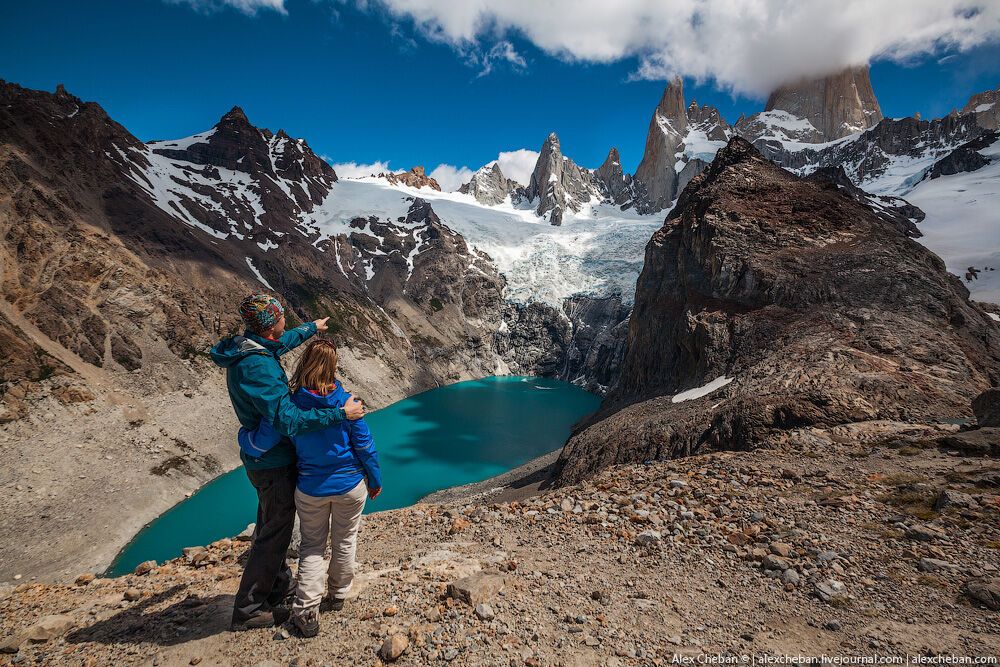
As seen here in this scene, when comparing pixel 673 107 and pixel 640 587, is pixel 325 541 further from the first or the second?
pixel 673 107

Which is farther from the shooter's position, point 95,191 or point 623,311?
point 623,311

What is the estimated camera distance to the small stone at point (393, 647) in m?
4.05

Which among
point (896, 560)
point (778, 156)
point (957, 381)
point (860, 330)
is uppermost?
point (778, 156)

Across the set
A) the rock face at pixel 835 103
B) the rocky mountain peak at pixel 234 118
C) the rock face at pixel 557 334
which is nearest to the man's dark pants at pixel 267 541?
the rock face at pixel 557 334

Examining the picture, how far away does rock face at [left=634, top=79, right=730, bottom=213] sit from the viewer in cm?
16362

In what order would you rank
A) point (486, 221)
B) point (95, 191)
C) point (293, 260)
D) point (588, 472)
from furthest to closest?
point (486, 221)
point (293, 260)
point (95, 191)
point (588, 472)

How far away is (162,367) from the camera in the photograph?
43.8 m

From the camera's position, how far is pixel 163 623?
4879 millimetres

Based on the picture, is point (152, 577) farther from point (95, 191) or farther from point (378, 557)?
point (95, 191)

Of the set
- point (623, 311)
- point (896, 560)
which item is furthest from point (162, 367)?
point (623, 311)

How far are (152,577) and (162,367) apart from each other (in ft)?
152

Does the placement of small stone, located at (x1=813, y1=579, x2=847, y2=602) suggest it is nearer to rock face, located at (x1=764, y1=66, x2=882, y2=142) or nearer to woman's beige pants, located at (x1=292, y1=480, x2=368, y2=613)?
woman's beige pants, located at (x1=292, y1=480, x2=368, y2=613)

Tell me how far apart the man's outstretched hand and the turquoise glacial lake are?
95.8 feet

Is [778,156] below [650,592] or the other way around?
the other way around
